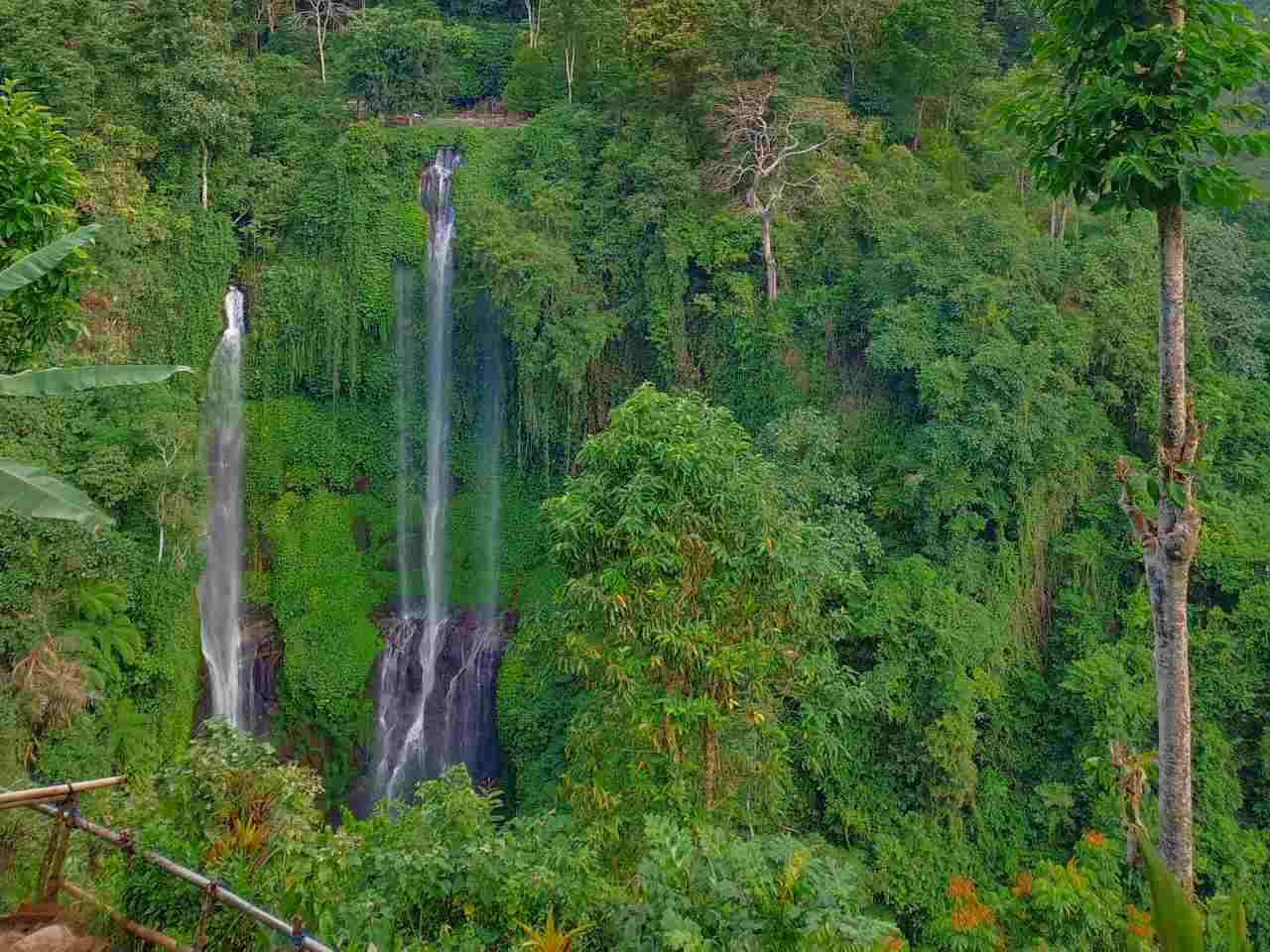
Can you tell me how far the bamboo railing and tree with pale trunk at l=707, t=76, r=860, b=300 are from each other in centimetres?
1319

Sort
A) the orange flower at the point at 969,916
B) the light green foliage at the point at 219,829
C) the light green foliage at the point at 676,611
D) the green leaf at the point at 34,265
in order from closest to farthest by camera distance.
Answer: the light green foliage at the point at 219,829 < the green leaf at the point at 34,265 < the light green foliage at the point at 676,611 < the orange flower at the point at 969,916

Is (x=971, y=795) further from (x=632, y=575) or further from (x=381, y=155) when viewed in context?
(x=381, y=155)

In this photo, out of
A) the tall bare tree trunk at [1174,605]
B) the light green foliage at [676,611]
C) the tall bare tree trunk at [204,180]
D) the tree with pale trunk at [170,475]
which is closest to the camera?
the tall bare tree trunk at [1174,605]

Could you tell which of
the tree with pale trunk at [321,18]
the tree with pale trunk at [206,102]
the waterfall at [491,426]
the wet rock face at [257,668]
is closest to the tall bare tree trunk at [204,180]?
the tree with pale trunk at [206,102]

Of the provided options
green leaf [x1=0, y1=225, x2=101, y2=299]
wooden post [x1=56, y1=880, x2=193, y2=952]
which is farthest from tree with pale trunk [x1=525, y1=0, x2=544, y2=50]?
wooden post [x1=56, y1=880, x2=193, y2=952]

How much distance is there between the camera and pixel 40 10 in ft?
51.7

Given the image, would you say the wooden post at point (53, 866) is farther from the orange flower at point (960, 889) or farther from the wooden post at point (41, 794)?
the orange flower at point (960, 889)

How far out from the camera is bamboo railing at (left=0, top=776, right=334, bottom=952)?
4.03 meters

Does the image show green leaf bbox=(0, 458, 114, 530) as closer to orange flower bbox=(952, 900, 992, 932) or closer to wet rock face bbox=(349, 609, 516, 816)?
orange flower bbox=(952, 900, 992, 932)

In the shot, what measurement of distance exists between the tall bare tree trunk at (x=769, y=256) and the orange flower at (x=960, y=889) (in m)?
9.08

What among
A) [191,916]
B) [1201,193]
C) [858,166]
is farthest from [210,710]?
[1201,193]

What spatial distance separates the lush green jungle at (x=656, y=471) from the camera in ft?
23.3

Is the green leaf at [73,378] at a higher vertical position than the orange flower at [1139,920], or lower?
higher

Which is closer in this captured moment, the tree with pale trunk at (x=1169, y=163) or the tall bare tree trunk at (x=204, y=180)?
the tree with pale trunk at (x=1169, y=163)
